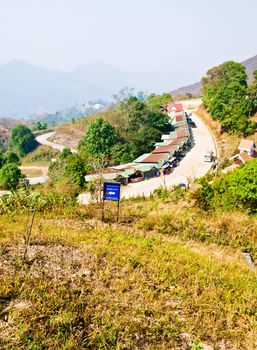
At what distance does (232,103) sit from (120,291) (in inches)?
1651

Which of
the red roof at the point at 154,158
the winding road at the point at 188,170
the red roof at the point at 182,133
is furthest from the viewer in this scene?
the red roof at the point at 182,133

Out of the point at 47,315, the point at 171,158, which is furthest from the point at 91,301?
the point at 171,158

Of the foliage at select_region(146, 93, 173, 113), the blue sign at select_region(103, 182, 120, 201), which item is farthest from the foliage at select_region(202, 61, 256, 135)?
the blue sign at select_region(103, 182, 120, 201)

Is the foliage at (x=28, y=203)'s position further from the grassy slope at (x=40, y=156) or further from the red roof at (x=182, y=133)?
the grassy slope at (x=40, y=156)

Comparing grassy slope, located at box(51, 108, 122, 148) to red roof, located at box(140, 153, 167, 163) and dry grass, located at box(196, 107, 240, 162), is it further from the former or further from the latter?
red roof, located at box(140, 153, 167, 163)

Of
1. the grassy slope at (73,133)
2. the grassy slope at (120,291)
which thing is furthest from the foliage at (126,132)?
the grassy slope at (120,291)

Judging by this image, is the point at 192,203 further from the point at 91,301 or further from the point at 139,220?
the point at 91,301

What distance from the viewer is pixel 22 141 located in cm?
6556

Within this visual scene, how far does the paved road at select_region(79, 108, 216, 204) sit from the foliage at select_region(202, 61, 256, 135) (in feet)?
11.7

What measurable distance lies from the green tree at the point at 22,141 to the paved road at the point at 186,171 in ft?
117

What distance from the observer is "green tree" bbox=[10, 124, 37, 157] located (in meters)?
65.9

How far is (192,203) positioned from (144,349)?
7539 mm

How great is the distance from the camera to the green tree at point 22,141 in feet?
216

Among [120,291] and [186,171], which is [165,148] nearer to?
[186,171]
